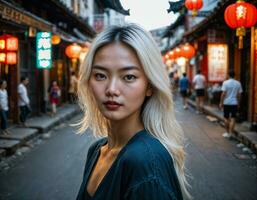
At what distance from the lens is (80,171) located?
848 centimetres

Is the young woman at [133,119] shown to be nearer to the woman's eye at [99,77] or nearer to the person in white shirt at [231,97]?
the woman's eye at [99,77]

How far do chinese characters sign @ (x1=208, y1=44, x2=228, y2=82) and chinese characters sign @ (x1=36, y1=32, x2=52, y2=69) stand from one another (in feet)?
26.7

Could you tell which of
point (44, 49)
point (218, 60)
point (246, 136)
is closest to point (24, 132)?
point (44, 49)

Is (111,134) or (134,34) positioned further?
(111,134)

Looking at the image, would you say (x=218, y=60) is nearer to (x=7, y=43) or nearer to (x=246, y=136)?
(x=246, y=136)

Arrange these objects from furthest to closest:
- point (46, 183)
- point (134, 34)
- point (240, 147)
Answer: point (240, 147) → point (46, 183) → point (134, 34)

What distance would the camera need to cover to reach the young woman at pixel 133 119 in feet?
5.14

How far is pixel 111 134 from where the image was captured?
1997mm

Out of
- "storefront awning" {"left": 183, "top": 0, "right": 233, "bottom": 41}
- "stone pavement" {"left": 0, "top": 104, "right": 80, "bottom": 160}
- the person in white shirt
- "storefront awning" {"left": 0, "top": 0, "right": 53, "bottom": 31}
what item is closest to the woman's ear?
"storefront awning" {"left": 0, "top": 0, "right": 53, "bottom": 31}

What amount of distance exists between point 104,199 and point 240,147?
996 centimetres

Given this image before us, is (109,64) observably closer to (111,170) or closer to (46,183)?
(111,170)

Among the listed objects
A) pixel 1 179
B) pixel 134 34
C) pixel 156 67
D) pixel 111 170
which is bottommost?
pixel 1 179

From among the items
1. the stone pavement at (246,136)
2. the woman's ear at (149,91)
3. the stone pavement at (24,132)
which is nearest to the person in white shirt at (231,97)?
the stone pavement at (246,136)

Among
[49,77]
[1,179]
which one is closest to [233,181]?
[1,179]
